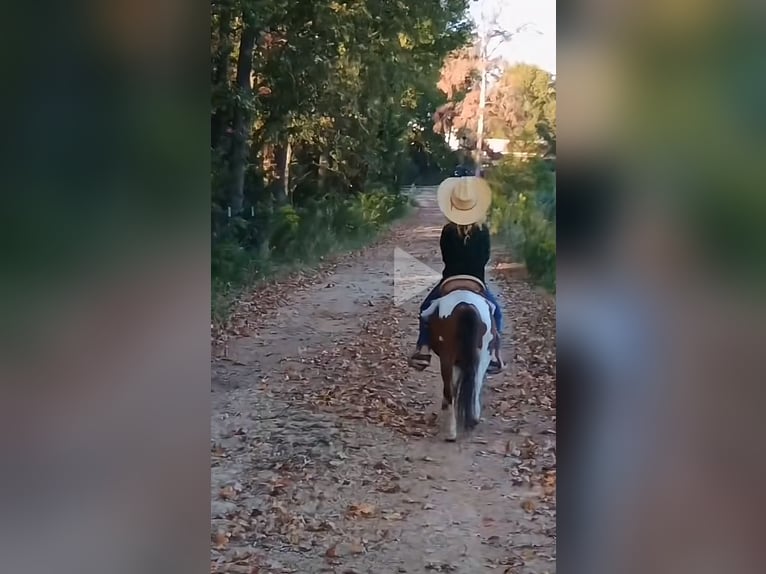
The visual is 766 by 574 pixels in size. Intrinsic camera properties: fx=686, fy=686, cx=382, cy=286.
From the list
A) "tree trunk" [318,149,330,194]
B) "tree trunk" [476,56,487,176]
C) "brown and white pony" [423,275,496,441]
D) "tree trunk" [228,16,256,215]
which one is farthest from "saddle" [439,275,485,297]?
"tree trunk" [228,16,256,215]

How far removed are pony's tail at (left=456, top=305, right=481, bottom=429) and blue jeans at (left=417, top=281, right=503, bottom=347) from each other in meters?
0.04

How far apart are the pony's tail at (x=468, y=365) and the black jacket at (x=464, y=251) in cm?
8

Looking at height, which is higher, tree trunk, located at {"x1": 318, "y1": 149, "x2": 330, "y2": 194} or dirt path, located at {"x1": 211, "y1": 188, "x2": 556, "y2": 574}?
tree trunk, located at {"x1": 318, "y1": 149, "x2": 330, "y2": 194}

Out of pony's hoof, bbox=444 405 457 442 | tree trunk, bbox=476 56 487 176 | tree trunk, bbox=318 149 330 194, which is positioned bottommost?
pony's hoof, bbox=444 405 457 442

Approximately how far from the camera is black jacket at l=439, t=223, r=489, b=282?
143 centimetres

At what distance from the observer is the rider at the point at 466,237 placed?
1.42 m

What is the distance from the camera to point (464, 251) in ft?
4.72

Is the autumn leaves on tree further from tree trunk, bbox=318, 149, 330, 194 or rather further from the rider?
the rider
